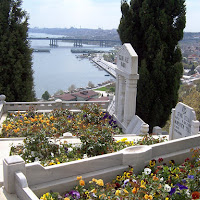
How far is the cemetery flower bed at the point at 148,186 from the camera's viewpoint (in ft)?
16.1

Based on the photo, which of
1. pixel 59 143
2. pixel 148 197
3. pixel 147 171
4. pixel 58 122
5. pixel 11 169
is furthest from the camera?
pixel 58 122

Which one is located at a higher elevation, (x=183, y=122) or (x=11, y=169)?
(x=11, y=169)

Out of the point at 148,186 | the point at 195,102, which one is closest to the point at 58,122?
the point at 148,186

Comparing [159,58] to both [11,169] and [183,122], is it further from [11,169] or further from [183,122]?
[11,169]

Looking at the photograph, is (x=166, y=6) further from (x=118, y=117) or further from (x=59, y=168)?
(x=59, y=168)

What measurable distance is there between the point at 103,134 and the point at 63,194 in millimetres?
2467

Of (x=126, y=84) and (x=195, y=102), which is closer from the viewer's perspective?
(x=126, y=84)

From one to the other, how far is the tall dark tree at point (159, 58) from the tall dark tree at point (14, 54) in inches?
233

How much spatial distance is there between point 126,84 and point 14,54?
8.29 meters

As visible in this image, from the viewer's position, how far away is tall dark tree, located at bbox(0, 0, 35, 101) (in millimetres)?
16328

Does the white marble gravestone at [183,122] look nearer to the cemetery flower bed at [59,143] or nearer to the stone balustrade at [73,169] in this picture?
the cemetery flower bed at [59,143]

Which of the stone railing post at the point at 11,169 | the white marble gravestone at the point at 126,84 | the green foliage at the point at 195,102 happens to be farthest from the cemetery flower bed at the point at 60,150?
the green foliage at the point at 195,102

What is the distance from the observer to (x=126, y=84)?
10930mm

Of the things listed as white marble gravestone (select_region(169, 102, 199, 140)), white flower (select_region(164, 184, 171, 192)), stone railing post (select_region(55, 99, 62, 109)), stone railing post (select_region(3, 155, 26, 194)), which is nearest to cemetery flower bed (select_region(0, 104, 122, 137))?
stone railing post (select_region(55, 99, 62, 109))
